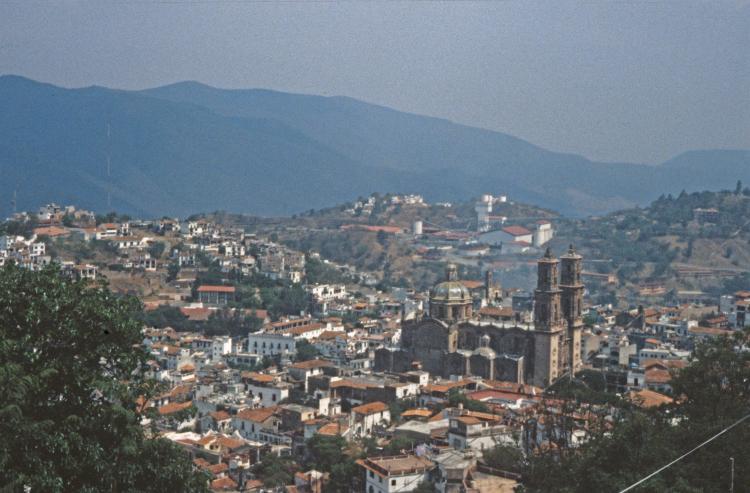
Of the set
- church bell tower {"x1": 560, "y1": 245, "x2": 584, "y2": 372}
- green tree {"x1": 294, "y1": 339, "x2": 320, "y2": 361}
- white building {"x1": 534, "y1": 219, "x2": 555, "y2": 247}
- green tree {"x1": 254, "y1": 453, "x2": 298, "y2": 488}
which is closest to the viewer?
green tree {"x1": 254, "y1": 453, "x2": 298, "y2": 488}

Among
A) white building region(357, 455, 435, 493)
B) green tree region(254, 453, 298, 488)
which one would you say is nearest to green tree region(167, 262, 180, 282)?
green tree region(254, 453, 298, 488)

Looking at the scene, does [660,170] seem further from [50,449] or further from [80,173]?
[50,449]

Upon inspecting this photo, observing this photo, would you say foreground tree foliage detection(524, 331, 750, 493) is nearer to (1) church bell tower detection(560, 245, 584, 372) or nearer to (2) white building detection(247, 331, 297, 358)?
(1) church bell tower detection(560, 245, 584, 372)

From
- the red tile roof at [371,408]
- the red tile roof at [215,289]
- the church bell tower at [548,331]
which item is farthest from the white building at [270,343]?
the red tile roof at [371,408]

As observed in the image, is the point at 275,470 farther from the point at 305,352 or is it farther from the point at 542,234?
the point at 542,234

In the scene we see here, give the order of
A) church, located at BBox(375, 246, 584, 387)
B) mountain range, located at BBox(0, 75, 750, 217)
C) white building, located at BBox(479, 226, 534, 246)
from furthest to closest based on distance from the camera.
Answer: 1. mountain range, located at BBox(0, 75, 750, 217)
2. white building, located at BBox(479, 226, 534, 246)
3. church, located at BBox(375, 246, 584, 387)

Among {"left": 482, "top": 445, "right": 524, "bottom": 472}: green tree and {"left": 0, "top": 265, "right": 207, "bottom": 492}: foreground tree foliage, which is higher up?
{"left": 0, "top": 265, "right": 207, "bottom": 492}: foreground tree foliage

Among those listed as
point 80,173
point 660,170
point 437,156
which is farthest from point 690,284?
point 437,156
